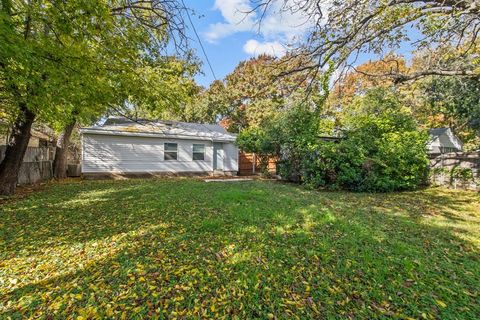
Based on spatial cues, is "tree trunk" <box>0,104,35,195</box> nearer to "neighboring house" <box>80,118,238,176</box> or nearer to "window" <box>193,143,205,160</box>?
"neighboring house" <box>80,118,238,176</box>

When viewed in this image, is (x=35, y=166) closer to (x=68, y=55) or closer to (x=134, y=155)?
(x=134, y=155)

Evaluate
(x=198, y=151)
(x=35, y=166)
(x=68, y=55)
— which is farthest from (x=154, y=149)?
(x=68, y=55)

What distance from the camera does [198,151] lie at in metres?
14.0

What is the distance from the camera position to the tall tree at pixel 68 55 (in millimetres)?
4227

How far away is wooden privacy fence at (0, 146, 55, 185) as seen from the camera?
9.16 metres

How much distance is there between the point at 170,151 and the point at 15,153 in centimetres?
673

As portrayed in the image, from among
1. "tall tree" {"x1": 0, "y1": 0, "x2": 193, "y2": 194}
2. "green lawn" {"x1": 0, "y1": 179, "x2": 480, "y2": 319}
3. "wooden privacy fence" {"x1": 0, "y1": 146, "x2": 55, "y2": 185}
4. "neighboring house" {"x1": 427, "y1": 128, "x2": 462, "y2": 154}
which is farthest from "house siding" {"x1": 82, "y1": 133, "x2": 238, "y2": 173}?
"neighboring house" {"x1": 427, "y1": 128, "x2": 462, "y2": 154}

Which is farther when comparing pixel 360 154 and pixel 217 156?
pixel 217 156

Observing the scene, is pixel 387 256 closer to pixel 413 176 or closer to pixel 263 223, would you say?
pixel 263 223

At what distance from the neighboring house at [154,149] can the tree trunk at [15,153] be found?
3823mm

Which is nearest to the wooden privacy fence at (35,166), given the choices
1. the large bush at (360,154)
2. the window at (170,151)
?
the window at (170,151)

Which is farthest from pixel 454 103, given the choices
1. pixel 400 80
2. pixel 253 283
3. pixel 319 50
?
pixel 253 283

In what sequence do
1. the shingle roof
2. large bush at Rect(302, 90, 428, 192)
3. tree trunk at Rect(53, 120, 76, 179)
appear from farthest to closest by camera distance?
tree trunk at Rect(53, 120, 76, 179) → the shingle roof → large bush at Rect(302, 90, 428, 192)

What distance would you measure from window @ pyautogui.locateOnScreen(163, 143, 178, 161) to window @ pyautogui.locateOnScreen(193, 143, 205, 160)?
109 cm
